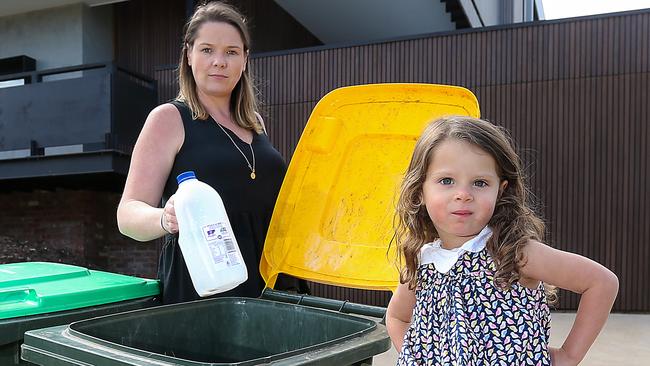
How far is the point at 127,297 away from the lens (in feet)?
6.06

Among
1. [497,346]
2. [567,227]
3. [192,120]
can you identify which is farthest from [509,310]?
[567,227]

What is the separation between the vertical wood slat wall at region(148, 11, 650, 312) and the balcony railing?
421 cm

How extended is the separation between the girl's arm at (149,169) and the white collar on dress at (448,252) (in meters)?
0.77

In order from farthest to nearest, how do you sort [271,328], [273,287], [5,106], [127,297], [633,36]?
1. [5,106]
2. [633,36]
3. [273,287]
4. [127,297]
5. [271,328]

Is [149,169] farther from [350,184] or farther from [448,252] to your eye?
[448,252]

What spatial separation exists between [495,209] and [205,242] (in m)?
0.75

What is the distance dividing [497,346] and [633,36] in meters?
7.60

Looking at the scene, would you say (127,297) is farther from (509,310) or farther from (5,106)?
(5,106)

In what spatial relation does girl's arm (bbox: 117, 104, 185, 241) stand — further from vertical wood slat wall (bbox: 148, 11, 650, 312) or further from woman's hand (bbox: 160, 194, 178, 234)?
vertical wood slat wall (bbox: 148, 11, 650, 312)

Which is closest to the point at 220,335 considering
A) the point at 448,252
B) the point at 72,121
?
the point at 448,252

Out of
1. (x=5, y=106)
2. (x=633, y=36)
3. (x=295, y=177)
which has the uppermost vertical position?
(x=633, y=36)

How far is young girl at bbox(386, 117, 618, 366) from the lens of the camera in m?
1.27

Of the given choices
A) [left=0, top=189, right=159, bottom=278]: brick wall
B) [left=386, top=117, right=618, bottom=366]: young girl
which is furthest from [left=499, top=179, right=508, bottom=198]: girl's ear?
[left=0, top=189, right=159, bottom=278]: brick wall

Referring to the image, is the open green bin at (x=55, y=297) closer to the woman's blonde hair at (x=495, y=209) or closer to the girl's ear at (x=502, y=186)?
the woman's blonde hair at (x=495, y=209)
